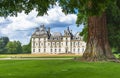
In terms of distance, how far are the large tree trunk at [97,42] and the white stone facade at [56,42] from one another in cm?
10972

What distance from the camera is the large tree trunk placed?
32.7 m

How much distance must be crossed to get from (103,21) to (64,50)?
114761 millimetres

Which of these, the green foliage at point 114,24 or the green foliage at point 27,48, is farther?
the green foliage at point 27,48

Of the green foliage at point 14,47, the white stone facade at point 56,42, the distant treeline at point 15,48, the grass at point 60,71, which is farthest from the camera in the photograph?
the green foliage at point 14,47

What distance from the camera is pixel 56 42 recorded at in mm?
147500

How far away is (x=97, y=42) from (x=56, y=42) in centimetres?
11447

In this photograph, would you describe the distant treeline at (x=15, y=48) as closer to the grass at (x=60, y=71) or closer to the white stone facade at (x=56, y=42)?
the white stone facade at (x=56, y=42)

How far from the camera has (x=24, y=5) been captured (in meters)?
17.9

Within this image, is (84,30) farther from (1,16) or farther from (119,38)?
(1,16)

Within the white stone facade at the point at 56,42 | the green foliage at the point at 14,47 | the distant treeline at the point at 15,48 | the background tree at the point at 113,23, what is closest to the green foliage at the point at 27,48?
the distant treeline at the point at 15,48

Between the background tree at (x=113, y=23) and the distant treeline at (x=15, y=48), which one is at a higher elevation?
the background tree at (x=113, y=23)

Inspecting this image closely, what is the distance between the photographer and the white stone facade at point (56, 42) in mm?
145625

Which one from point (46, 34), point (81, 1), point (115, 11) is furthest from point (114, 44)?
point (46, 34)

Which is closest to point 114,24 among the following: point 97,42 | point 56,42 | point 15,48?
point 97,42
